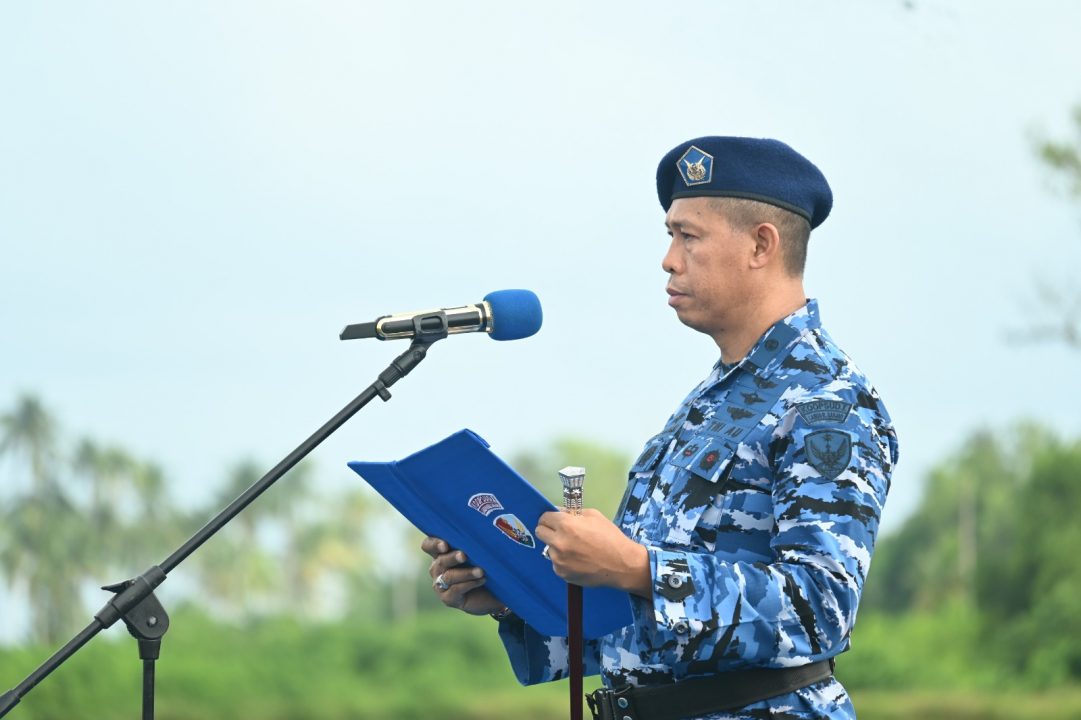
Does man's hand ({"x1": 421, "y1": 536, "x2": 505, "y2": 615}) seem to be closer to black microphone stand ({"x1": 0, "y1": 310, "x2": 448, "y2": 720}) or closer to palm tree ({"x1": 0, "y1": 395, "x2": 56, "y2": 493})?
black microphone stand ({"x1": 0, "y1": 310, "x2": 448, "y2": 720})

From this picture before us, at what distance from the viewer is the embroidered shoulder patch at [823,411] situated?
5.87ft

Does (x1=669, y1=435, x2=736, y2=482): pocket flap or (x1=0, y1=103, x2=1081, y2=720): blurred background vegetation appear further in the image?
(x1=0, y1=103, x2=1081, y2=720): blurred background vegetation

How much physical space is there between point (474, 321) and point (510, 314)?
54 millimetres

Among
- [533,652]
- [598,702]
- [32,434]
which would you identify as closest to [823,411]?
[598,702]

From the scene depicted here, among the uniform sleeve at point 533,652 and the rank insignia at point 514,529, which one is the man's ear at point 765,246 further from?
the uniform sleeve at point 533,652

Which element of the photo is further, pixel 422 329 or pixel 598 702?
pixel 598 702

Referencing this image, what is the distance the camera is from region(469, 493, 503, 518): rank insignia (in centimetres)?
179

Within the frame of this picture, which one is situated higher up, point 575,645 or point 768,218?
point 768,218

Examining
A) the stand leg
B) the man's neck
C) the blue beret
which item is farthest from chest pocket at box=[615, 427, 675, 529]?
the stand leg

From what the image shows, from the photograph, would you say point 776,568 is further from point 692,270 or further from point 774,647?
point 692,270

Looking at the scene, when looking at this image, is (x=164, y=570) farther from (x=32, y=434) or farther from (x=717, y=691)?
(x=32, y=434)

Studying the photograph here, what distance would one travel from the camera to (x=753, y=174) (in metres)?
2.04

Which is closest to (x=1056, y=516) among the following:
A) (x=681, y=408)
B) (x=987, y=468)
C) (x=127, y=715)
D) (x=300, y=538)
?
(x=987, y=468)

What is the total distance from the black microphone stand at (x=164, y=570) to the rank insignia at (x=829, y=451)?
0.54m
